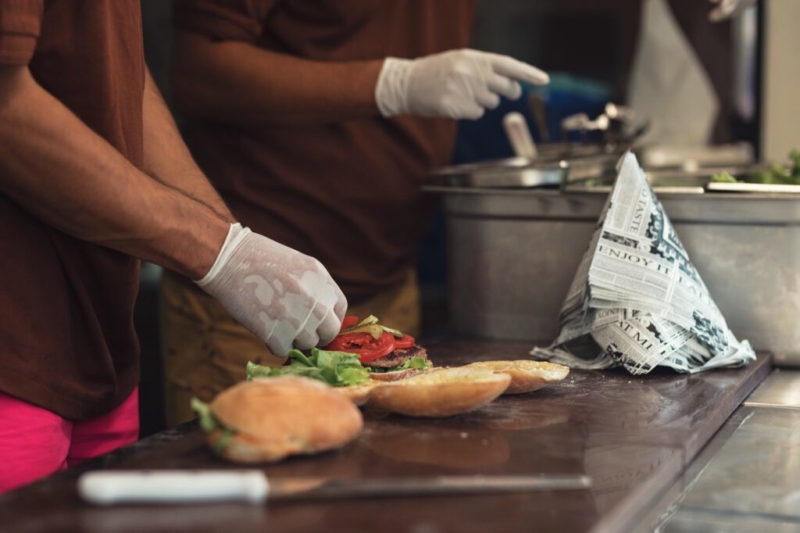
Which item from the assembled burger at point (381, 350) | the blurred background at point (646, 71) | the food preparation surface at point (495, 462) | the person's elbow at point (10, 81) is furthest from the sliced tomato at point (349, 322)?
the blurred background at point (646, 71)

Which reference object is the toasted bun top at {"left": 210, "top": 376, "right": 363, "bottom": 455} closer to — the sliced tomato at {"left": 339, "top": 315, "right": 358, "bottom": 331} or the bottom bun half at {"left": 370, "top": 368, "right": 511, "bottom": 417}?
the bottom bun half at {"left": 370, "top": 368, "right": 511, "bottom": 417}

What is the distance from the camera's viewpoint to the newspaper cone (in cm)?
160

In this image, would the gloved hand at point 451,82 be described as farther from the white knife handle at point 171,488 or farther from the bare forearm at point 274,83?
the white knife handle at point 171,488

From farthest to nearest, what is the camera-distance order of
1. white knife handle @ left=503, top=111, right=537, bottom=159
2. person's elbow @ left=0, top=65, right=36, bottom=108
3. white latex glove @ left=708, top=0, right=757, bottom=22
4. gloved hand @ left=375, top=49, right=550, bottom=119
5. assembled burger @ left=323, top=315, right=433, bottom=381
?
1. white latex glove @ left=708, top=0, right=757, bottom=22
2. white knife handle @ left=503, top=111, right=537, bottom=159
3. gloved hand @ left=375, top=49, right=550, bottom=119
4. assembled burger @ left=323, top=315, right=433, bottom=381
5. person's elbow @ left=0, top=65, right=36, bottom=108

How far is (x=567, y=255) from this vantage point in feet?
6.27

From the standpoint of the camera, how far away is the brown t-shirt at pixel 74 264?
1.39 m

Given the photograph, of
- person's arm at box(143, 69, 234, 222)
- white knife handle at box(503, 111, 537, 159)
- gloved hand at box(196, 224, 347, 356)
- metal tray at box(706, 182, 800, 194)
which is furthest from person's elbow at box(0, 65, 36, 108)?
white knife handle at box(503, 111, 537, 159)

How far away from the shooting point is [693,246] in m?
1.82

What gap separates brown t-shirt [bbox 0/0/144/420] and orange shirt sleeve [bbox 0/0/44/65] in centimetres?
15

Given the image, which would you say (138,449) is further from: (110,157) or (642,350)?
(642,350)

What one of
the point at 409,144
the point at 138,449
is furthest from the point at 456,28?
the point at 138,449

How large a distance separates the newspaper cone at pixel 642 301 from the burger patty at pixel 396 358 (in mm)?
305

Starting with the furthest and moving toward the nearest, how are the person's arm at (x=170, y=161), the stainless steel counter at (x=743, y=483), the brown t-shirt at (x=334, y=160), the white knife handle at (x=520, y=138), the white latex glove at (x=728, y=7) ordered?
the white latex glove at (x=728, y=7), the white knife handle at (x=520, y=138), the brown t-shirt at (x=334, y=160), the person's arm at (x=170, y=161), the stainless steel counter at (x=743, y=483)

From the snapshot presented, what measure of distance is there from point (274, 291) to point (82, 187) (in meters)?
0.33
